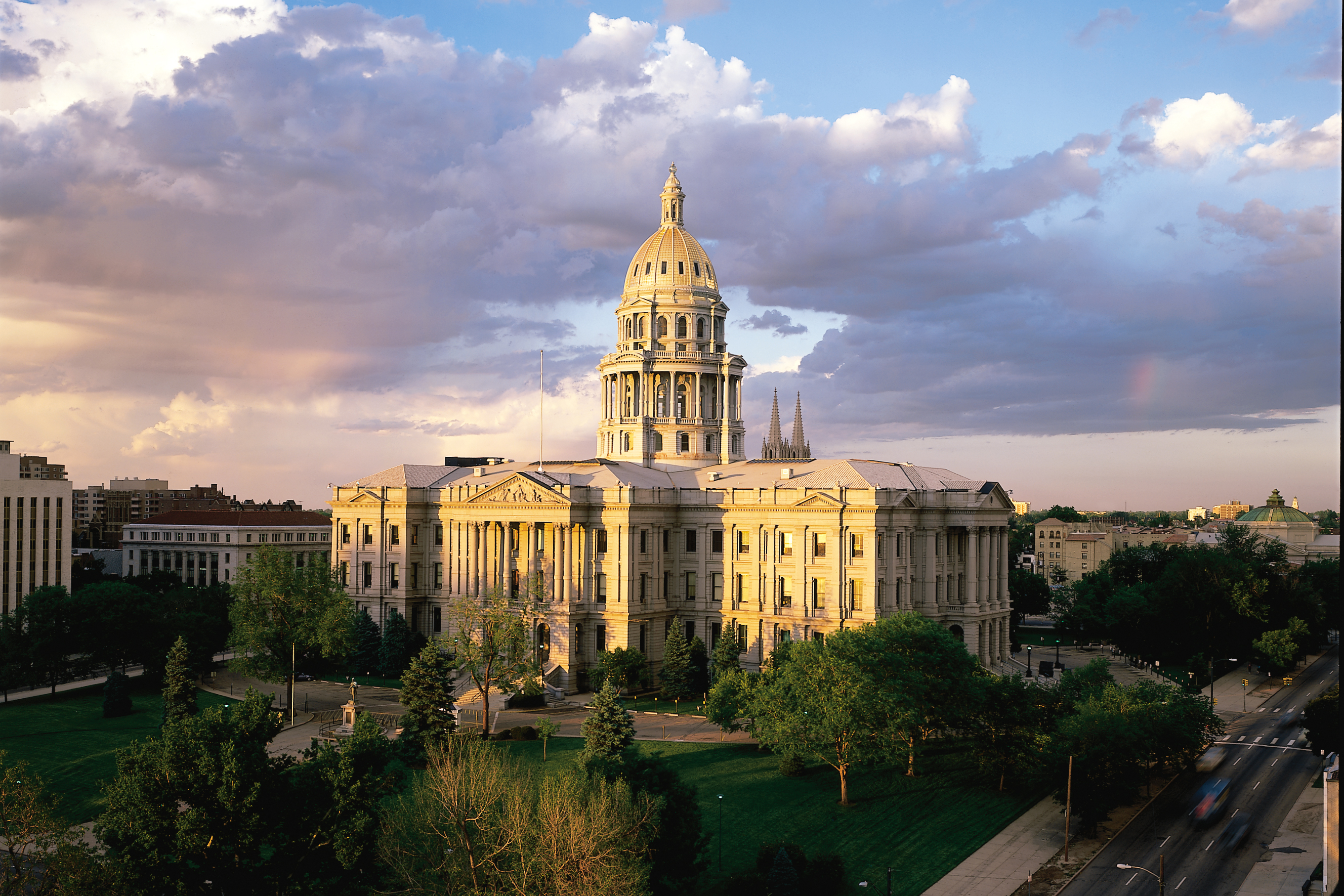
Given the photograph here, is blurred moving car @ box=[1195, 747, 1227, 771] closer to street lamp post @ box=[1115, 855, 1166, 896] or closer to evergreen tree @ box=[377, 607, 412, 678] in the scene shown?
street lamp post @ box=[1115, 855, 1166, 896]

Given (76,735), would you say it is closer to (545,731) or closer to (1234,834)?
(545,731)

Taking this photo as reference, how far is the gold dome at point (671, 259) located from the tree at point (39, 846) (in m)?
85.2

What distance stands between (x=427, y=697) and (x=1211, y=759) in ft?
160

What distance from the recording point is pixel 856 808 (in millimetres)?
59938

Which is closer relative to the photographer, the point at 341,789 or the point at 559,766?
the point at 341,789

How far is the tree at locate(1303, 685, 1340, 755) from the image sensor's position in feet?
215

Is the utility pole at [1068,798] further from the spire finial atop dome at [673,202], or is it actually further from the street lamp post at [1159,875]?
the spire finial atop dome at [673,202]

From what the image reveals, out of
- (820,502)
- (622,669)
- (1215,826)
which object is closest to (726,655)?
(622,669)

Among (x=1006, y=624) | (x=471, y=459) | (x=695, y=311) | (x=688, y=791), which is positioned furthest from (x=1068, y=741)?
(x=471, y=459)

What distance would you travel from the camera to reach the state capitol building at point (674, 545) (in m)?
92.8

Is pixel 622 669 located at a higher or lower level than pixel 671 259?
lower

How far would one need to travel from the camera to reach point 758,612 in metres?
95.5

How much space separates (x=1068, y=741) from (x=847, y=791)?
40.1 feet

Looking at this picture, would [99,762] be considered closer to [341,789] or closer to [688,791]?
[341,789]
